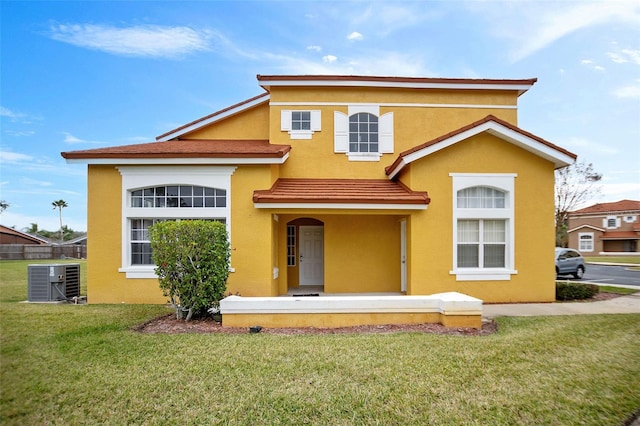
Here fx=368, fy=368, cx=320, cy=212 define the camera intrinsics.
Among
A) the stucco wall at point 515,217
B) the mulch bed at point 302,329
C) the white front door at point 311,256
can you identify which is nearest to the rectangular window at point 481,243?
the stucco wall at point 515,217

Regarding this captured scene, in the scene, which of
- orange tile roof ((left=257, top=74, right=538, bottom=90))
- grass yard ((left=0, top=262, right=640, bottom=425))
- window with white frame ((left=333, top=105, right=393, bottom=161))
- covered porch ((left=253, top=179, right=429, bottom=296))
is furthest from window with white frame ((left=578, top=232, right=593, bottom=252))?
grass yard ((left=0, top=262, right=640, bottom=425))

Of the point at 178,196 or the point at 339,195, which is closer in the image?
the point at 339,195

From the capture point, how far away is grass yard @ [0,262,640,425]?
13.5 ft

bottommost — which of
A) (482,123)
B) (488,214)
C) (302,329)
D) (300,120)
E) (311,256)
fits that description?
(302,329)

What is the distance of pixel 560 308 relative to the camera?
10.1 m

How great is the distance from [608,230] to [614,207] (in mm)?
3445

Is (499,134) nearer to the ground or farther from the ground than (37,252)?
farther from the ground

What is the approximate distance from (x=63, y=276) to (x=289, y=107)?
29.0ft

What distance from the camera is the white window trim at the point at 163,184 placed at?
10.8 m

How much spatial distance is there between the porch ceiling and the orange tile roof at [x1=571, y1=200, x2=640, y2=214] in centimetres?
4599

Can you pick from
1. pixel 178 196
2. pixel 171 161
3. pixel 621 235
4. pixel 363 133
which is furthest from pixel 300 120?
pixel 621 235

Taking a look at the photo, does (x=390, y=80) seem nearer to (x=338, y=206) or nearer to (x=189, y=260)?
(x=338, y=206)

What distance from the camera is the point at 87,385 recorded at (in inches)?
185

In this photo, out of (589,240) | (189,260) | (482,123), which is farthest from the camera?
(589,240)
